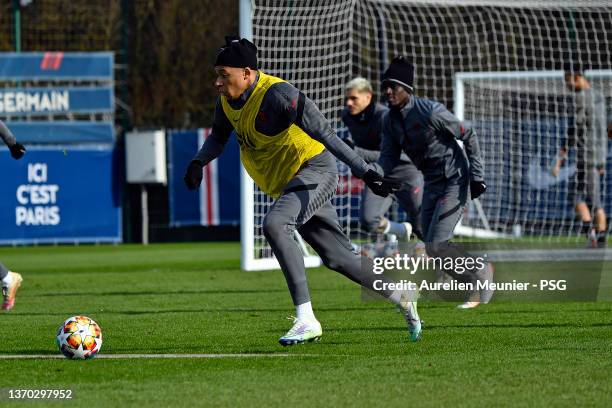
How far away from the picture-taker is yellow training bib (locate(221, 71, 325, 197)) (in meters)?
7.19

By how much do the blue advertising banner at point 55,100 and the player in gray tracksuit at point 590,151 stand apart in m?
9.84

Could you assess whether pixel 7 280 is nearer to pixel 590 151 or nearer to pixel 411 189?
pixel 411 189

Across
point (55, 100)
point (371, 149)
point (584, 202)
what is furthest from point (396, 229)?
point (55, 100)

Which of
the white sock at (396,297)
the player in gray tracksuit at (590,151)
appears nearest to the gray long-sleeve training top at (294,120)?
the white sock at (396,297)

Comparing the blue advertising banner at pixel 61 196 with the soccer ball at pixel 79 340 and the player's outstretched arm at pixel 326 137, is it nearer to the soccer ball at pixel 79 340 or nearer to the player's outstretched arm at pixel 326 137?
the soccer ball at pixel 79 340

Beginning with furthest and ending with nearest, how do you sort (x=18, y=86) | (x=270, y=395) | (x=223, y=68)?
(x=18, y=86)
(x=223, y=68)
(x=270, y=395)

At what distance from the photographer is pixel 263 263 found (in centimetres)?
1498

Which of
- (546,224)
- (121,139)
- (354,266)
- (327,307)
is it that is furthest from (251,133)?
(121,139)

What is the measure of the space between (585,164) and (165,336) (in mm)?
10193

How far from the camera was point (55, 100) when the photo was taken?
2359cm

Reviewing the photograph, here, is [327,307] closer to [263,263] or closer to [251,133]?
[251,133]

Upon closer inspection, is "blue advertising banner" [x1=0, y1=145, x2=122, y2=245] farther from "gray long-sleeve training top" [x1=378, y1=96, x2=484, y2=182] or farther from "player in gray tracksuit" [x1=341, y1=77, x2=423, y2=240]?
"gray long-sleeve training top" [x1=378, y1=96, x2=484, y2=182]

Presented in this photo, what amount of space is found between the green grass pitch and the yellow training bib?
1.05m

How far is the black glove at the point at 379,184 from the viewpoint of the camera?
6910mm
